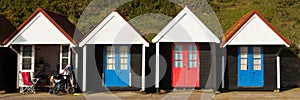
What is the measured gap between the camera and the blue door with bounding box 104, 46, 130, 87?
52.6ft

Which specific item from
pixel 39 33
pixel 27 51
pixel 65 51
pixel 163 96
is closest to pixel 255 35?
pixel 163 96

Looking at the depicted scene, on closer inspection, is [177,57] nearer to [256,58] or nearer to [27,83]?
[256,58]

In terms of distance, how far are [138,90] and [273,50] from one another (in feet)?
18.9

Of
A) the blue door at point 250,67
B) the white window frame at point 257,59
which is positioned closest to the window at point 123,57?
the blue door at point 250,67

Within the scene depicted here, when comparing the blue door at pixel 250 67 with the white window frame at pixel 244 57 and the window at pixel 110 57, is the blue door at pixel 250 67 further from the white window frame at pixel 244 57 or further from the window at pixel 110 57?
the window at pixel 110 57

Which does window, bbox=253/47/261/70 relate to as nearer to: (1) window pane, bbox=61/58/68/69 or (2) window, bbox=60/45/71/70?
(2) window, bbox=60/45/71/70

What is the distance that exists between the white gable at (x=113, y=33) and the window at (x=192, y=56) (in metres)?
2.45

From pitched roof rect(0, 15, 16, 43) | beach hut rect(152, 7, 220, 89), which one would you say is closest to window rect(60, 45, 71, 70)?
pitched roof rect(0, 15, 16, 43)

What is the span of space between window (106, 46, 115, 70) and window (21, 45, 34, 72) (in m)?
2.98

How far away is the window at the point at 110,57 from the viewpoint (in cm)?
1609

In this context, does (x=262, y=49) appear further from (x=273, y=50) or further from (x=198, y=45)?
(x=198, y=45)

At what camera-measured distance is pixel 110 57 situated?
16.1m

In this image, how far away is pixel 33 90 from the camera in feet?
51.0

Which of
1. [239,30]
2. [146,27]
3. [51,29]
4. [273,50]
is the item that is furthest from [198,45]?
[146,27]
